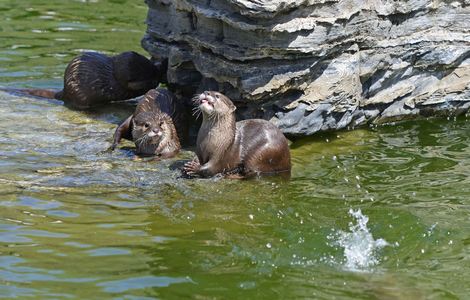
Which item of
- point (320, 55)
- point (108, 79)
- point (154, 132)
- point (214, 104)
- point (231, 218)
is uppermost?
point (320, 55)

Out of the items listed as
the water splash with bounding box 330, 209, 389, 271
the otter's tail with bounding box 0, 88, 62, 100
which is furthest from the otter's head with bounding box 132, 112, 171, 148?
the water splash with bounding box 330, 209, 389, 271

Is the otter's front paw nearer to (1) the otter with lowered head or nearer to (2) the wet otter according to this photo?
(1) the otter with lowered head

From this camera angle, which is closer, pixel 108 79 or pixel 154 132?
pixel 154 132

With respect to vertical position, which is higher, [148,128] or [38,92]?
[148,128]

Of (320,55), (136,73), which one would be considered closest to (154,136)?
(136,73)

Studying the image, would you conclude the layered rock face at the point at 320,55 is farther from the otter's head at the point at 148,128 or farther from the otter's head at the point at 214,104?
the otter's head at the point at 148,128

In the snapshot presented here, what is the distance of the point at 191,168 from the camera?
6.79 m

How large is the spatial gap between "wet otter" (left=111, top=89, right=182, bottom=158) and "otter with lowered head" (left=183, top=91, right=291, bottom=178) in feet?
1.35

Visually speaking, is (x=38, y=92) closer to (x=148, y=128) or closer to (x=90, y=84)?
(x=90, y=84)

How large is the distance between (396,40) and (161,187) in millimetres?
2484

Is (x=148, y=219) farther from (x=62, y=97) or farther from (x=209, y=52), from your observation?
(x=62, y=97)

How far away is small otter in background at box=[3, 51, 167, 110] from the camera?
8375 millimetres

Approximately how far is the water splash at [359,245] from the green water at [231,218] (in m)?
0.01

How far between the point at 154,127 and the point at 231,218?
1592 mm
